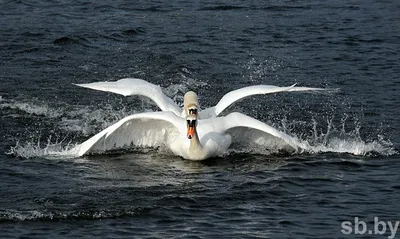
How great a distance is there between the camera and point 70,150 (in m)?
16.8

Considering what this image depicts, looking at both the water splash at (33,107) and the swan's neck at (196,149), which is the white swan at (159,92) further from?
the water splash at (33,107)

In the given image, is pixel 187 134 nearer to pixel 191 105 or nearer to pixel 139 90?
pixel 191 105

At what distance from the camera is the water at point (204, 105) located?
13.7m

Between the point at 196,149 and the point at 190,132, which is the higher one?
the point at 190,132

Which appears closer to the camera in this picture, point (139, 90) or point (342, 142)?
point (342, 142)

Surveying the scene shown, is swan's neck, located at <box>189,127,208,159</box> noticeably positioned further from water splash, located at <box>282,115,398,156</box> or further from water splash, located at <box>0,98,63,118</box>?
water splash, located at <box>0,98,63,118</box>

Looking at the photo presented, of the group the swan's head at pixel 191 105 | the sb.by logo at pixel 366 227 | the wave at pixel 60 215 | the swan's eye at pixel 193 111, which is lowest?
the sb.by logo at pixel 366 227

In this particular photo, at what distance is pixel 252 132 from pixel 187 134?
5.06ft

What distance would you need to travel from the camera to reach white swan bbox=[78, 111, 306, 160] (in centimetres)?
1655

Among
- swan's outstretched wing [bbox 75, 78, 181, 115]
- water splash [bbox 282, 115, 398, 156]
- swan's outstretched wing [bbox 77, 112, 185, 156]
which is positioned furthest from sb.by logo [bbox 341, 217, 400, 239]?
swan's outstretched wing [bbox 75, 78, 181, 115]

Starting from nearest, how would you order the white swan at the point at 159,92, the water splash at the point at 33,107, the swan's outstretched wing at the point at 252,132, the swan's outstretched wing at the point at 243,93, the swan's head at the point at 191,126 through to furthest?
1. the swan's head at the point at 191,126
2. the swan's outstretched wing at the point at 252,132
3. the swan's outstretched wing at the point at 243,93
4. the white swan at the point at 159,92
5. the water splash at the point at 33,107

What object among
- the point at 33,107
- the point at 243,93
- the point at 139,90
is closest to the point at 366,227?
the point at 243,93

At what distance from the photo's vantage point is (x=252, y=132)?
17234mm

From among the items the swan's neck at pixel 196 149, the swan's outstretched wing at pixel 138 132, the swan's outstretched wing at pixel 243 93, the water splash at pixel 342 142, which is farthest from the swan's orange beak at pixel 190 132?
the water splash at pixel 342 142
